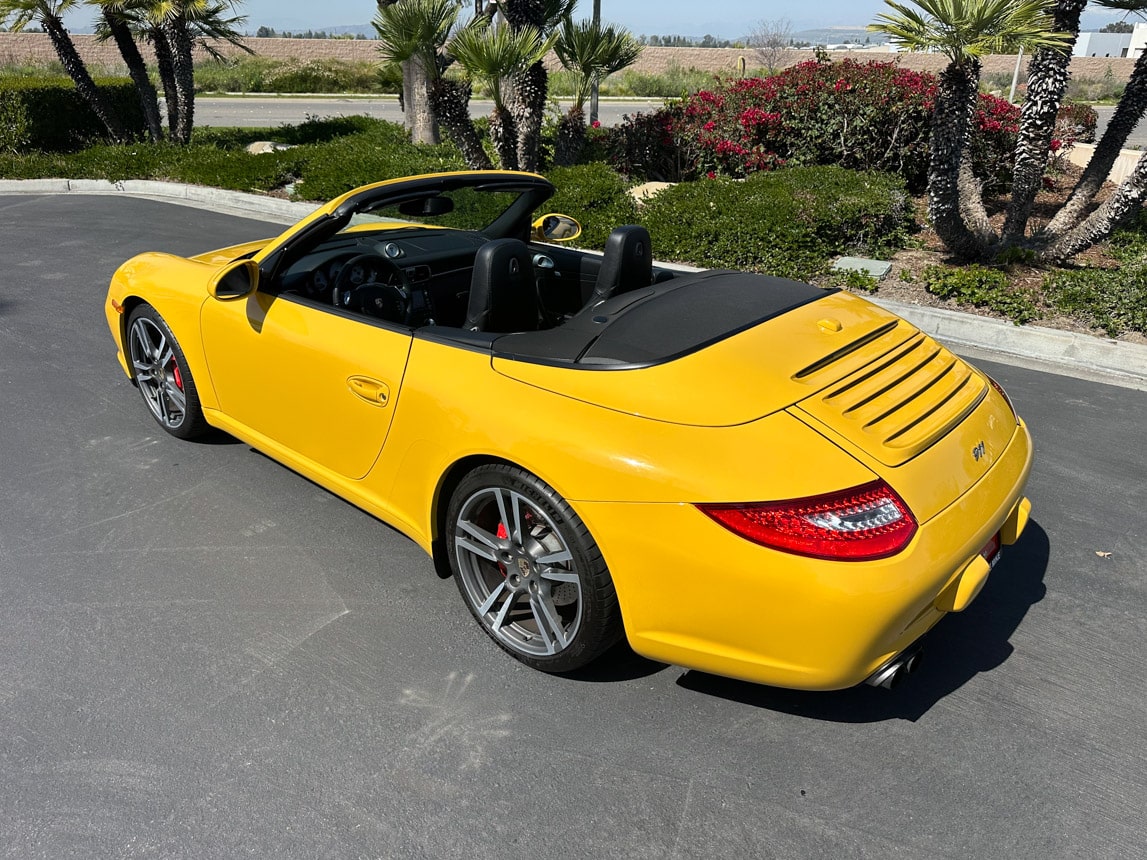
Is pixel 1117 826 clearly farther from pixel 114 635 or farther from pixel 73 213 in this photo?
pixel 73 213

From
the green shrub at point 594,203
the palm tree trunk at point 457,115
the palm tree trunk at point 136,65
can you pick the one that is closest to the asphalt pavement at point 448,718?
the green shrub at point 594,203

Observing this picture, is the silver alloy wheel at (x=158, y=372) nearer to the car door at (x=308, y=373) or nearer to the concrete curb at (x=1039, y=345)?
the car door at (x=308, y=373)

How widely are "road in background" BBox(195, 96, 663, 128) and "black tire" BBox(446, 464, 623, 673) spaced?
72.4 ft

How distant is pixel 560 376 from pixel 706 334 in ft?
1.86

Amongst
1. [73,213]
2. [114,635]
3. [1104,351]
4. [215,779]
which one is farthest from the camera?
[73,213]

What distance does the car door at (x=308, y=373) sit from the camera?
123 inches

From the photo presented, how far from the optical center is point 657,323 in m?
2.92

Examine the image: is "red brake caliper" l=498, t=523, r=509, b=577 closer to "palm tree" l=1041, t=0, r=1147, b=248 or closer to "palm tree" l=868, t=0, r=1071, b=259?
"palm tree" l=868, t=0, r=1071, b=259

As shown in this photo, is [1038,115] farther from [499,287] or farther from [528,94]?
[499,287]

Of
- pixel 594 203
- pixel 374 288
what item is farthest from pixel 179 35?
pixel 374 288

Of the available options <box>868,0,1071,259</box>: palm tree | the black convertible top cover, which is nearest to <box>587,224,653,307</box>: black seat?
the black convertible top cover

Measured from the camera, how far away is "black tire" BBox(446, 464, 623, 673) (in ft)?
8.34

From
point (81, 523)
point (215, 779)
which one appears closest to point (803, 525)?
point (215, 779)

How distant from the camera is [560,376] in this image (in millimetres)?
2662
